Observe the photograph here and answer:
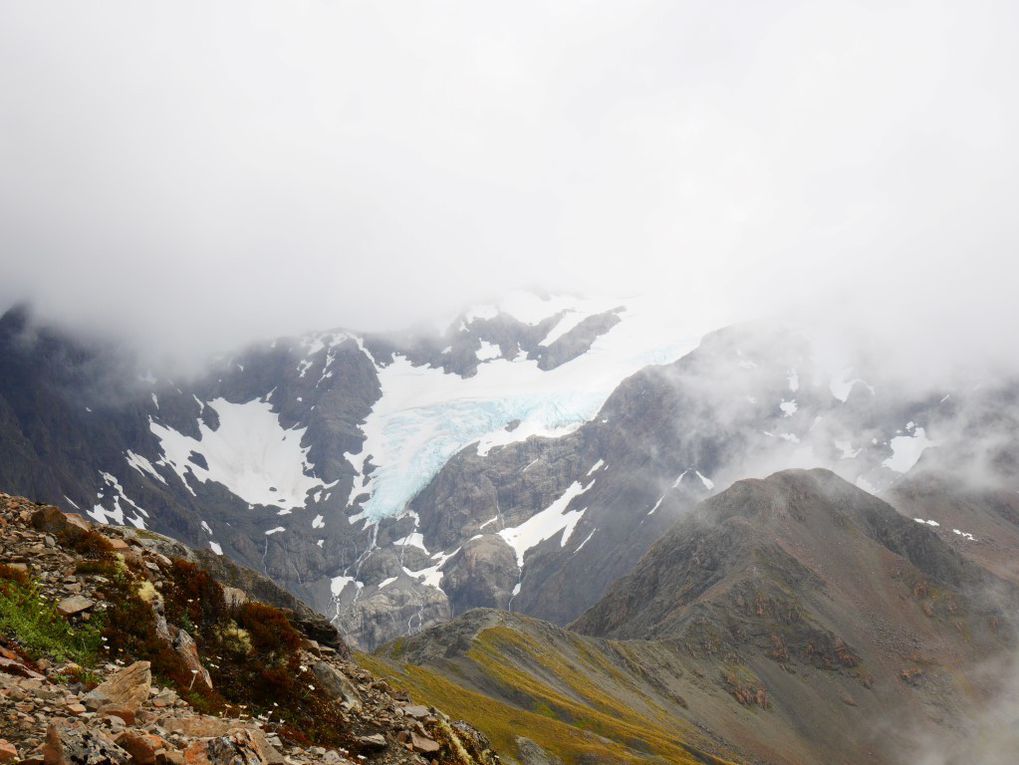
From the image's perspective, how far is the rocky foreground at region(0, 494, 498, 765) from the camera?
13648mm

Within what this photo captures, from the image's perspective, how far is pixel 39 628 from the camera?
56.8ft

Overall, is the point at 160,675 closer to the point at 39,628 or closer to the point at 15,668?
the point at 39,628

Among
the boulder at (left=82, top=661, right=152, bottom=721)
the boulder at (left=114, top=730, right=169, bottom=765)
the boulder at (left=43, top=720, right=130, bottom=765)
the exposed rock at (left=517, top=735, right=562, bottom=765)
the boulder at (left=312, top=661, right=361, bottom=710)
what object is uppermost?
the boulder at (left=43, top=720, right=130, bottom=765)

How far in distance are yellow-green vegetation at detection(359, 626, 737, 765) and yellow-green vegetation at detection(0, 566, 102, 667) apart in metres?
62.2

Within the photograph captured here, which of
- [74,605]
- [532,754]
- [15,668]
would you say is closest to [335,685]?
[74,605]

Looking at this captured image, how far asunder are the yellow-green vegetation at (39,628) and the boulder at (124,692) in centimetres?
135

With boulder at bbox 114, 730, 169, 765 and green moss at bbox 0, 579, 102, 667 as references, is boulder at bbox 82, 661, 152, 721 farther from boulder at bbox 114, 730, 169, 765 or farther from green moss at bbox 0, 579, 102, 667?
boulder at bbox 114, 730, 169, 765

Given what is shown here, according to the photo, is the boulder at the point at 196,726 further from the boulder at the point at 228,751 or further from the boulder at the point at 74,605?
the boulder at the point at 74,605

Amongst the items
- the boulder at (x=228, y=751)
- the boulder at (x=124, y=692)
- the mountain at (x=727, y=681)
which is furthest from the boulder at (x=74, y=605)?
the mountain at (x=727, y=681)

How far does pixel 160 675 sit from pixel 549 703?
101 metres

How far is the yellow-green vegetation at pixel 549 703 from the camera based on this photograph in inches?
3450

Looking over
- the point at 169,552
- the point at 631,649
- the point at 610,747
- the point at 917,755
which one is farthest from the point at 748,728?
the point at 169,552

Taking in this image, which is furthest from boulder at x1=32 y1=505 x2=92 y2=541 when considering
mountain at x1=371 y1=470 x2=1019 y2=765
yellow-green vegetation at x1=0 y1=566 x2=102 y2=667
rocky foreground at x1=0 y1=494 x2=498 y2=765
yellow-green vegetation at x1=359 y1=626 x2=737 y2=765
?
mountain at x1=371 y1=470 x2=1019 y2=765

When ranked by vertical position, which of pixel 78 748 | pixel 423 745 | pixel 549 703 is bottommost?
pixel 549 703
